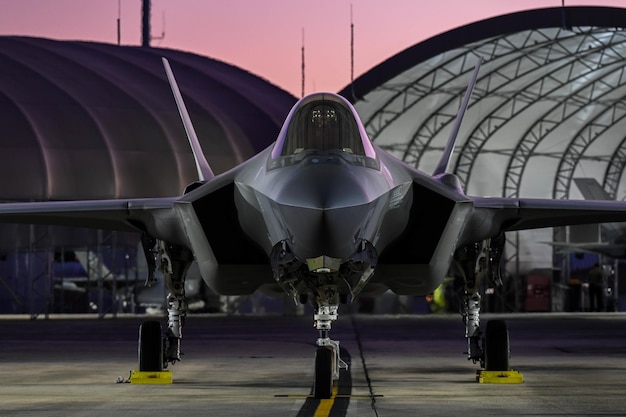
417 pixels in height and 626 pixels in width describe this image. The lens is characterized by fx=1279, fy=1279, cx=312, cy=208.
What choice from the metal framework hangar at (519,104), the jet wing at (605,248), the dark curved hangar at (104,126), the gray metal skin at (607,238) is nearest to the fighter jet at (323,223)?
the metal framework hangar at (519,104)

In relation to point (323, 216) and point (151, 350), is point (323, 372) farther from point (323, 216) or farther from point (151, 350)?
point (151, 350)

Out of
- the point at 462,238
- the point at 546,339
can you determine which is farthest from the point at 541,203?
the point at 546,339

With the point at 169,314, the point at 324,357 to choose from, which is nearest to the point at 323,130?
the point at 324,357

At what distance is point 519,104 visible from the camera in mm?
46031

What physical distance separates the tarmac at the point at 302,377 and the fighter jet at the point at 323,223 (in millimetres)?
797

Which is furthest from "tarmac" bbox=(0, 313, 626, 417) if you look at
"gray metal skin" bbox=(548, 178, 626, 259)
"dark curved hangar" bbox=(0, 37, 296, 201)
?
"gray metal skin" bbox=(548, 178, 626, 259)

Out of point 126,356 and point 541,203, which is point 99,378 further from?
point 541,203

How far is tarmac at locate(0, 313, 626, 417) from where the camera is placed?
38.4 feet

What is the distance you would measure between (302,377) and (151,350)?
1.92m

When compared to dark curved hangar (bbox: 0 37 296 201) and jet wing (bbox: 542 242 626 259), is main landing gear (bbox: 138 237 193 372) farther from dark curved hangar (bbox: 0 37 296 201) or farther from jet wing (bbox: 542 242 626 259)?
jet wing (bbox: 542 242 626 259)

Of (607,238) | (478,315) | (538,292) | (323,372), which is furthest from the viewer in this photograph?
(538,292)

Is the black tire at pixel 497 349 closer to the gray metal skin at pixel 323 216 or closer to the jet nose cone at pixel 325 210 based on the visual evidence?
the gray metal skin at pixel 323 216

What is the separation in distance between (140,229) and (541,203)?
466 cm

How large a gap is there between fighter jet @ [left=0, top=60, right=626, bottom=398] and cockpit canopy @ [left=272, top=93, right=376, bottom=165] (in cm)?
1
